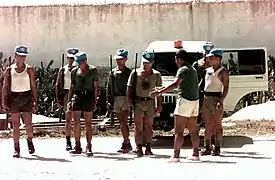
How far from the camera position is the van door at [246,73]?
2041 centimetres

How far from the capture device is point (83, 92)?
12117 millimetres

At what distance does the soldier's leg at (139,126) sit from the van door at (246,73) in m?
8.41

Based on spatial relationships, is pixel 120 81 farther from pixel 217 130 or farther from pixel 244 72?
pixel 244 72

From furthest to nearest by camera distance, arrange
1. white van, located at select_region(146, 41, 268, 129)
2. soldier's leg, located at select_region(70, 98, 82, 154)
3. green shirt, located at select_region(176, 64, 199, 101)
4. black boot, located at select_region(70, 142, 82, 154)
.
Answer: white van, located at select_region(146, 41, 268, 129), black boot, located at select_region(70, 142, 82, 154), soldier's leg, located at select_region(70, 98, 82, 154), green shirt, located at select_region(176, 64, 199, 101)

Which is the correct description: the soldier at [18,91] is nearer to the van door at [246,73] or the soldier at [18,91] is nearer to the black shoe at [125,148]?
the black shoe at [125,148]

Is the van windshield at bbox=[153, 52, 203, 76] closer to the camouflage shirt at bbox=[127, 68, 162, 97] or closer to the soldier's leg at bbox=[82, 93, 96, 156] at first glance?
the camouflage shirt at bbox=[127, 68, 162, 97]

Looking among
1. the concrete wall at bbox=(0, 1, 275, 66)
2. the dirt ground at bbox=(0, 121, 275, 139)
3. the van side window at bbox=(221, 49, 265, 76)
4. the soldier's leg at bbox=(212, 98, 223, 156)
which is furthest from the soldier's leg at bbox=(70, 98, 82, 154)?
the concrete wall at bbox=(0, 1, 275, 66)

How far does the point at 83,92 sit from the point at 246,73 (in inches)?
369

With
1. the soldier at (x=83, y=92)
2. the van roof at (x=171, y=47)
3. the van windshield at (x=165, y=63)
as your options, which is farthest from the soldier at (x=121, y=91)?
the van roof at (x=171, y=47)

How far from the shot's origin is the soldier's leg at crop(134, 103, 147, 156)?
12.1 metres

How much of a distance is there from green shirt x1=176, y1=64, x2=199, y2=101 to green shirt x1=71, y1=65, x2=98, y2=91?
171 cm

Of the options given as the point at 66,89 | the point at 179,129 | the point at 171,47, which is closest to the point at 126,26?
the point at 171,47

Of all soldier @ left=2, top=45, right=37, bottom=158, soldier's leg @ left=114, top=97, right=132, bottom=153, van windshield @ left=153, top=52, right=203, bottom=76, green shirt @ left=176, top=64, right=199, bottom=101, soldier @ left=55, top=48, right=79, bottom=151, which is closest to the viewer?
green shirt @ left=176, top=64, right=199, bottom=101

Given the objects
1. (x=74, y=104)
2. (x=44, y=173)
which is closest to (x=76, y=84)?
(x=74, y=104)
